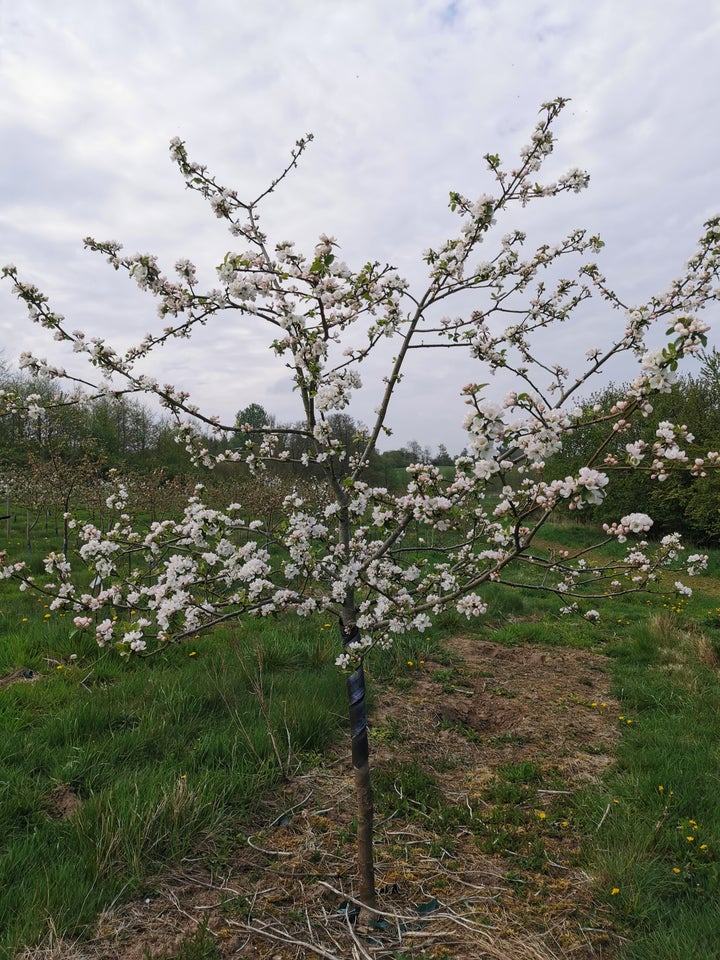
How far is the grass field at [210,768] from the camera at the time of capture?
2670 mm

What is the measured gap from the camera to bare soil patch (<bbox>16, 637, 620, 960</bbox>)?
99.7 inches

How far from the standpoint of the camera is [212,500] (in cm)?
1299

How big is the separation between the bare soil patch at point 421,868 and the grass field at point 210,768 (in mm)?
144

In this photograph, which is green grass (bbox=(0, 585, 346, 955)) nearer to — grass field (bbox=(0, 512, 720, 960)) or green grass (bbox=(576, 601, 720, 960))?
grass field (bbox=(0, 512, 720, 960))

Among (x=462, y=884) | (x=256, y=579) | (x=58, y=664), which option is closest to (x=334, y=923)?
(x=462, y=884)

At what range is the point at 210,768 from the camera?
3635 mm

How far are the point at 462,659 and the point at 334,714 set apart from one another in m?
2.45

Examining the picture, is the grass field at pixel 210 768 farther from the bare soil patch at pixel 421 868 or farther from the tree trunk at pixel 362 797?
the tree trunk at pixel 362 797

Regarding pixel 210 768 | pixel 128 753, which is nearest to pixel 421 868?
pixel 210 768

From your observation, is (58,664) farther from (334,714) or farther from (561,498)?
(561,498)

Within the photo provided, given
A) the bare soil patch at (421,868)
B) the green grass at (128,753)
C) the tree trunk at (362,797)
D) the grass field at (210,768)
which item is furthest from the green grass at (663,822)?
the green grass at (128,753)

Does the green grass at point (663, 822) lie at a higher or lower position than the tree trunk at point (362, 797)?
lower

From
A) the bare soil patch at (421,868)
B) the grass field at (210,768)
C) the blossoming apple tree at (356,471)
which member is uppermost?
the blossoming apple tree at (356,471)

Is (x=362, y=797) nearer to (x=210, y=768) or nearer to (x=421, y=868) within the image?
(x=421, y=868)
